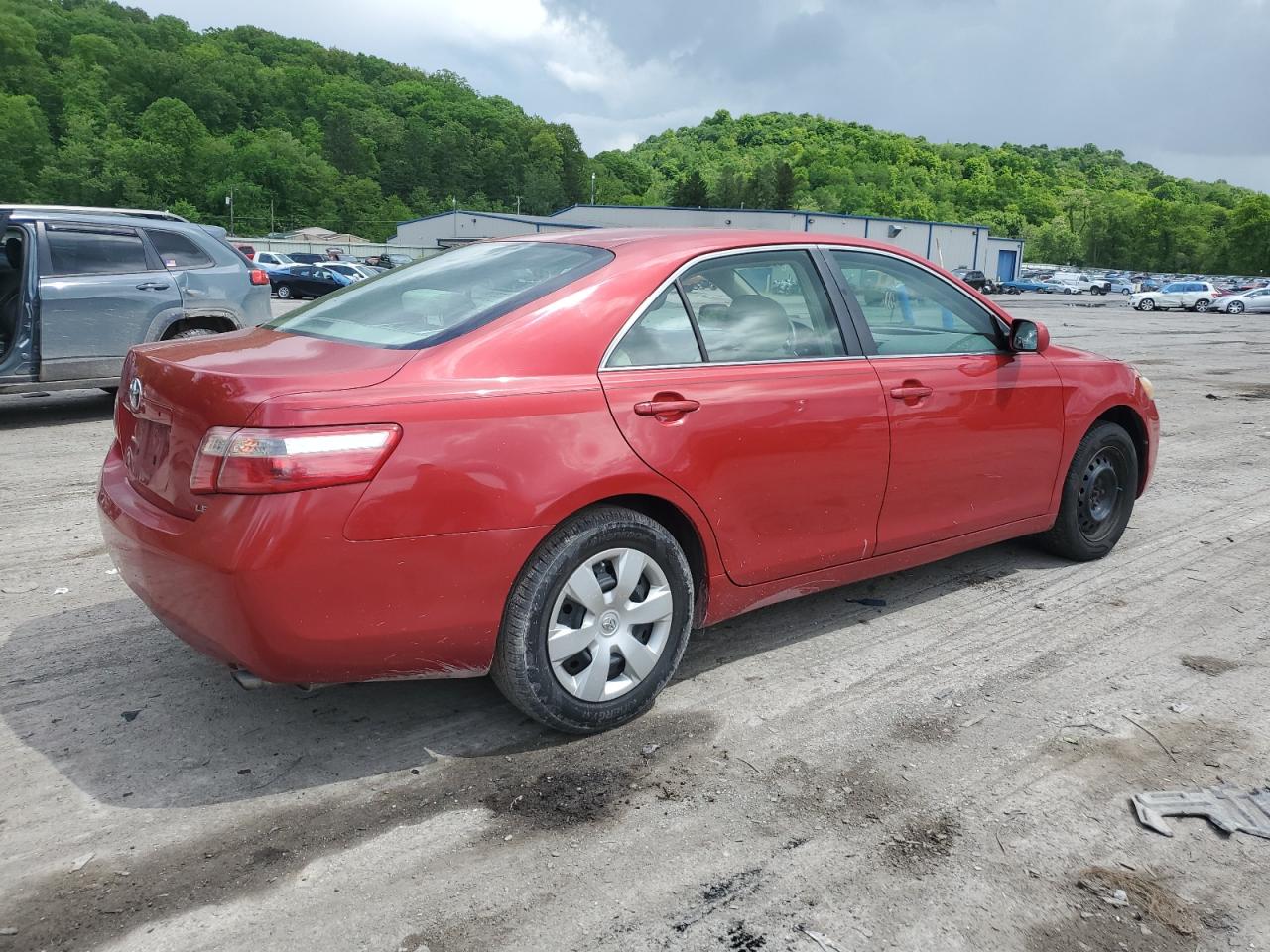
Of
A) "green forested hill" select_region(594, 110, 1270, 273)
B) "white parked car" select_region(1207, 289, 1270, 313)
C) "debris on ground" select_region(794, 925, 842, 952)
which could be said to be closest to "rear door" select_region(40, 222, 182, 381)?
"debris on ground" select_region(794, 925, 842, 952)

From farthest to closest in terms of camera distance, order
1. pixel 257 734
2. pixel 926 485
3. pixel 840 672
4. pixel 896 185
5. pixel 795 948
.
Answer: pixel 896 185 → pixel 926 485 → pixel 840 672 → pixel 257 734 → pixel 795 948

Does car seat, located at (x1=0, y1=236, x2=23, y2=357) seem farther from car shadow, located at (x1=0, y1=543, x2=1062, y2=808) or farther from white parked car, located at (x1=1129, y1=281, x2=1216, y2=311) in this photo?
white parked car, located at (x1=1129, y1=281, x2=1216, y2=311)

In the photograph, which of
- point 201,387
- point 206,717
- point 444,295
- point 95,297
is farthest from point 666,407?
point 95,297

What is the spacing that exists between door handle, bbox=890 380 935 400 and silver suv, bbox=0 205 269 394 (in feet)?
22.6

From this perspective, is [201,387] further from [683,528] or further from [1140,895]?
[1140,895]

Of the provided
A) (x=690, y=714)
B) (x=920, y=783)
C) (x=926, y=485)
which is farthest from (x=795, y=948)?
(x=926, y=485)

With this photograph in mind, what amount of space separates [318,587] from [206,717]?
1030 millimetres

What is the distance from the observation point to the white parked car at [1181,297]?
151 feet

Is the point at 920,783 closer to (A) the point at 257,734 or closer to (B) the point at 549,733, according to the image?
(B) the point at 549,733

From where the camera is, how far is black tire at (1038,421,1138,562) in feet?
16.2

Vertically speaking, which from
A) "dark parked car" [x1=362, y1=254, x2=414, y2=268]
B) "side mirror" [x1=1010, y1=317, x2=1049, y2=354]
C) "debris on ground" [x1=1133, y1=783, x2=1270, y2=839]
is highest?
"dark parked car" [x1=362, y1=254, x2=414, y2=268]

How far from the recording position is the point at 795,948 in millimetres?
2324

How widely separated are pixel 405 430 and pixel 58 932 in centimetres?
144

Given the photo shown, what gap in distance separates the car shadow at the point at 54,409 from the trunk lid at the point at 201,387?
628cm
